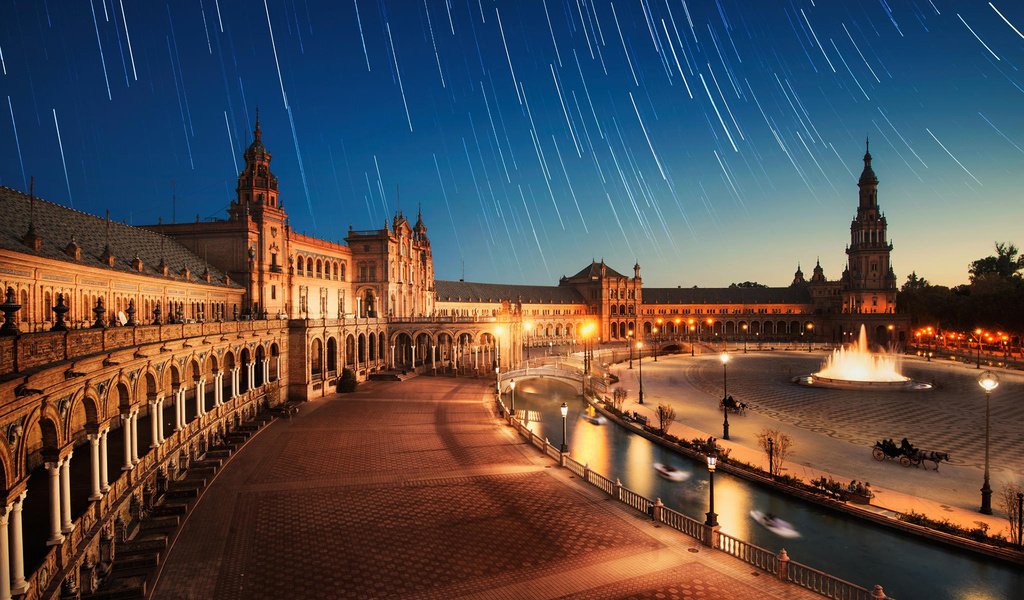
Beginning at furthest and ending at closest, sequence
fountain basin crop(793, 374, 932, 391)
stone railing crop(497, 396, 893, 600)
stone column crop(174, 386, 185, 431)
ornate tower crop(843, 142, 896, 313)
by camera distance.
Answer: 1. ornate tower crop(843, 142, 896, 313)
2. fountain basin crop(793, 374, 932, 391)
3. stone column crop(174, 386, 185, 431)
4. stone railing crop(497, 396, 893, 600)

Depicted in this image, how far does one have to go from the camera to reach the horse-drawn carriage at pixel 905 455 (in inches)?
1177

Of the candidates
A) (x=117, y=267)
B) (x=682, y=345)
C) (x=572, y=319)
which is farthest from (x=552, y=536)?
(x=572, y=319)

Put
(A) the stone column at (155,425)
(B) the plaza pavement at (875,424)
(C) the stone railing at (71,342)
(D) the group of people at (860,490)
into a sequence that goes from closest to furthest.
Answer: (C) the stone railing at (71,342)
(A) the stone column at (155,425)
(D) the group of people at (860,490)
(B) the plaza pavement at (875,424)

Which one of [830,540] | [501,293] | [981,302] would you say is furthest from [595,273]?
[830,540]

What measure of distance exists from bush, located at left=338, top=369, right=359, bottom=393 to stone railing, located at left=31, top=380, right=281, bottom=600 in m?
17.2

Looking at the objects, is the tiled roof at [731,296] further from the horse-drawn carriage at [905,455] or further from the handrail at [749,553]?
the handrail at [749,553]

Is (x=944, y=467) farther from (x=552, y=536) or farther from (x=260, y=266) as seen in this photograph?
(x=260, y=266)

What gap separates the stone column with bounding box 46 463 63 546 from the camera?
1384cm

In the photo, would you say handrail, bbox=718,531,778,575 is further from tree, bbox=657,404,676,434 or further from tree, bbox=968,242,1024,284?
tree, bbox=968,242,1024,284

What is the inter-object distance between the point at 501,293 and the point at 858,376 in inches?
2886

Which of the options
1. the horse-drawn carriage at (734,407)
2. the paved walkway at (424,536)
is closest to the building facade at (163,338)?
the paved walkway at (424,536)

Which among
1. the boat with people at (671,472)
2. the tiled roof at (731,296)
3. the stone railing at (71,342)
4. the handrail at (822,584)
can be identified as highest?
the tiled roof at (731,296)

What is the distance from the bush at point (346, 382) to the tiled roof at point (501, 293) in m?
51.5

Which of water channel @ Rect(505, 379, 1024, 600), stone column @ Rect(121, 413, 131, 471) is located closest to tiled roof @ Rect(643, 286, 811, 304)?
water channel @ Rect(505, 379, 1024, 600)
